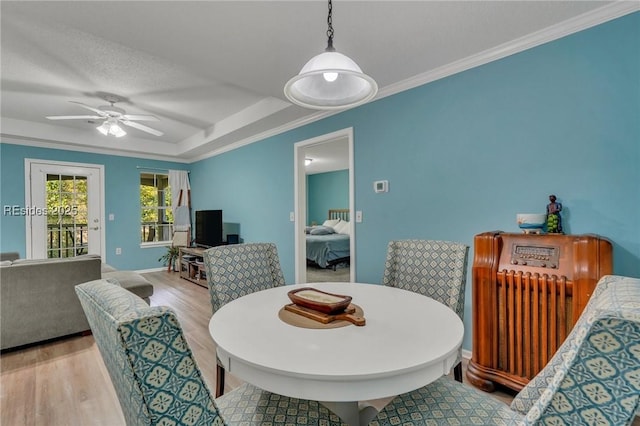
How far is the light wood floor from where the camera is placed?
1721mm

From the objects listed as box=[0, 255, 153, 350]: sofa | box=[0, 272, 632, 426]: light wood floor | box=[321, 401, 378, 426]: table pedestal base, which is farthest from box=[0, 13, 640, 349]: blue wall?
box=[0, 255, 153, 350]: sofa

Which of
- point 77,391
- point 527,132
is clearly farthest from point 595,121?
point 77,391

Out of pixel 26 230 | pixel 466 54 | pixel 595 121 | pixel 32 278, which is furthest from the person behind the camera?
pixel 26 230

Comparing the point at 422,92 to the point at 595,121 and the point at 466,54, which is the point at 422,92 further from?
the point at 595,121

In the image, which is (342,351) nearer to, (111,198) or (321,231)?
(321,231)

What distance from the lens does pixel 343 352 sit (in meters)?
0.93

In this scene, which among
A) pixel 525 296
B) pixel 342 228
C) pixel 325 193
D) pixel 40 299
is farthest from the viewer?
pixel 325 193

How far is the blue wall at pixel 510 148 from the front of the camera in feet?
5.73

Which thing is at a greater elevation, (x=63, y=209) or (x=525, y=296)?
(x=63, y=209)

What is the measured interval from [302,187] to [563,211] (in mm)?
2662

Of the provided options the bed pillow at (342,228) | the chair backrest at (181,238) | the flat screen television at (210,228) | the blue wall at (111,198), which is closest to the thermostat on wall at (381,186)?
the flat screen television at (210,228)

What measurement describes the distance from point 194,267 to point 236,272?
3.62 metres

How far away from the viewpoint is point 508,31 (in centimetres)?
197

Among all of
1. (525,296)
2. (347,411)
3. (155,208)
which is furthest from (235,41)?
(155,208)
